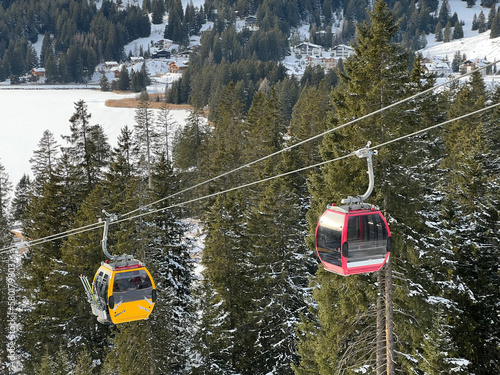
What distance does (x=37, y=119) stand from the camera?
12262 cm

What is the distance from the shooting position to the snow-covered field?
9062 cm

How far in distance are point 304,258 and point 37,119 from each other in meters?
109

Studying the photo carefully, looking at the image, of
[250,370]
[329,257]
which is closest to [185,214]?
[250,370]

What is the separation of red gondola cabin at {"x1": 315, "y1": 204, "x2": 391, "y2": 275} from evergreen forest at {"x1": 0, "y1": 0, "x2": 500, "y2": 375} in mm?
1416

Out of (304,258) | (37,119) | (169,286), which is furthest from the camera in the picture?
(37,119)

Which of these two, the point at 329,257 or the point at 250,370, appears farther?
the point at 250,370

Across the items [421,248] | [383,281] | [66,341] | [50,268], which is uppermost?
[421,248]

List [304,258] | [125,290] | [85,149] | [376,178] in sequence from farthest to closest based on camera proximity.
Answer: [85,149] → [304,258] → [376,178] → [125,290]

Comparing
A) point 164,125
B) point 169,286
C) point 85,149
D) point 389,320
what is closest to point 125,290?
point 389,320

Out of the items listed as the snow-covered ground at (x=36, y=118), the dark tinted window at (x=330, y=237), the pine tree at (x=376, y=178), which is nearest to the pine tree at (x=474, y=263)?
the pine tree at (x=376, y=178)

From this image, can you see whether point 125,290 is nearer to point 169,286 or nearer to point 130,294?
point 130,294

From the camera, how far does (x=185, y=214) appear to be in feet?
181

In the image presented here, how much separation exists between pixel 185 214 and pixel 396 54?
130ft

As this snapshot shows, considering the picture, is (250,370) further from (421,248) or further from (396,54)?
(396,54)
